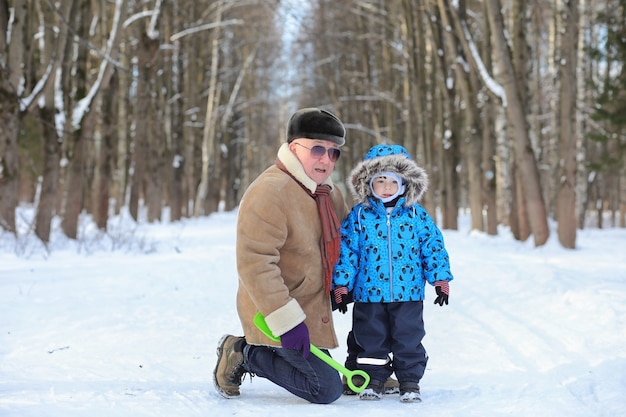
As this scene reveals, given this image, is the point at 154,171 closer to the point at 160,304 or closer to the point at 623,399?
the point at 160,304

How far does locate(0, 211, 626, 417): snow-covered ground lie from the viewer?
10.7 ft

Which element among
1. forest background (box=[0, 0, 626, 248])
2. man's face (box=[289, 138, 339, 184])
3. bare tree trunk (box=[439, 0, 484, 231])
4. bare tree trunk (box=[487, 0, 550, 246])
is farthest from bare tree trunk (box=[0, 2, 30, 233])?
bare tree trunk (box=[439, 0, 484, 231])

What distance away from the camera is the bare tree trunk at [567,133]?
37.1 feet

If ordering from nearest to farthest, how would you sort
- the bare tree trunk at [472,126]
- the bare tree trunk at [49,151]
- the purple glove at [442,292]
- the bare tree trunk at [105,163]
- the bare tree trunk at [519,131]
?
the purple glove at [442,292] < the bare tree trunk at [49,151] < the bare tree trunk at [519,131] < the bare tree trunk at [105,163] < the bare tree trunk at [472,126]

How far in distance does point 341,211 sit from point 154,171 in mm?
17392

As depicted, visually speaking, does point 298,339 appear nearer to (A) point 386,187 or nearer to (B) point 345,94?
(A) point 386,187

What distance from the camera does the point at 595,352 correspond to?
Result: 455 centimetres

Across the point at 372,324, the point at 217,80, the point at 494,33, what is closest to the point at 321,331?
the point at 372,324

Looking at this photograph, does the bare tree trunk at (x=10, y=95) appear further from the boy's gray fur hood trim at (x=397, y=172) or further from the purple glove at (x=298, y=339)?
the purple glove at (x=298, y=339)

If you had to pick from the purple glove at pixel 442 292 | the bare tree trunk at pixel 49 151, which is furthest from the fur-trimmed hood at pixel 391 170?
the bare tree trunk at pixel 49 151

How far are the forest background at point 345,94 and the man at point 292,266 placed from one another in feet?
18.3

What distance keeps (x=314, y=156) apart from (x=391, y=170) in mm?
483

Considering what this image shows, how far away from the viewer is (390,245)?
Result: 12.2ft

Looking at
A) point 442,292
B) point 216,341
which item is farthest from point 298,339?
point 216,341
